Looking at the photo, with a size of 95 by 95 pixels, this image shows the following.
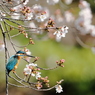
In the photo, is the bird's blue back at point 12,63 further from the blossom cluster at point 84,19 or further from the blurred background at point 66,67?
the blurred background at point 66,67

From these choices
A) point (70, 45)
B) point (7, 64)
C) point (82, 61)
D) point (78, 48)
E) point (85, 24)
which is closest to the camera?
point (7, 64)

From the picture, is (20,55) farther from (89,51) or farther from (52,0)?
(89,51)

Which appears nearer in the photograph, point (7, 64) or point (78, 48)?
point (7, 64)

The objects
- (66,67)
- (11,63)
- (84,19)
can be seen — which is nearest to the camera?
(11,63)

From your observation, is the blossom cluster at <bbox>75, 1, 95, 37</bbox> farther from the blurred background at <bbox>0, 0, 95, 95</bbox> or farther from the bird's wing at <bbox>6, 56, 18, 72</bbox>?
the bird's wing at <bbox>6, 56, 18, 72</bbox>

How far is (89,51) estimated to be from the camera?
7.95 metres

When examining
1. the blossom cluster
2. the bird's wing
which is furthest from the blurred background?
the bird's wing

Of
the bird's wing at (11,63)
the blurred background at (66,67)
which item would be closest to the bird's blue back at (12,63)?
the bird's wing at (11,63)

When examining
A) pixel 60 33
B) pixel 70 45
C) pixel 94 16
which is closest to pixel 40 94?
pixel 70 45

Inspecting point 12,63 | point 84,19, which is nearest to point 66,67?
point 84,19

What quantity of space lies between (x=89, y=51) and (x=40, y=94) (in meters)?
2.53

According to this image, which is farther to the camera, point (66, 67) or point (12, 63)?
point (66, 67)

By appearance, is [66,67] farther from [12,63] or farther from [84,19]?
[12,63]

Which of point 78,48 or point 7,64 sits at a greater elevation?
point 7,64
